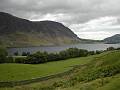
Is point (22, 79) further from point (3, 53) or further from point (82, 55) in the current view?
point (82, 55)

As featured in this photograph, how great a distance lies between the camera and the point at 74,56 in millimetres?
138625

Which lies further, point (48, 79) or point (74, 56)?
point (74, 56)

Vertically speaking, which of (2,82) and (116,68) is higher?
(116,68)

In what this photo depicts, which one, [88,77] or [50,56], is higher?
[50,56]

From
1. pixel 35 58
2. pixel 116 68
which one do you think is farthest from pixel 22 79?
pixel 35 58

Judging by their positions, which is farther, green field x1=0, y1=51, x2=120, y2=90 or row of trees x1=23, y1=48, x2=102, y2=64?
row of trees x1=23, y1=48, x2=102, y2=64

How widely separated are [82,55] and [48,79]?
73.6 metres

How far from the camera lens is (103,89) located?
1091 inches

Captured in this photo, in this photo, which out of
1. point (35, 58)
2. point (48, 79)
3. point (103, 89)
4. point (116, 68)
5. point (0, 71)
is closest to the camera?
point (103, 89)

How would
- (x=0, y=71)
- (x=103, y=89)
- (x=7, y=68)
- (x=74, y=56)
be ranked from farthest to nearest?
(x=74, y=56)
(x=7, y=68)
(x=0, y=71)
(x=103, y=89)

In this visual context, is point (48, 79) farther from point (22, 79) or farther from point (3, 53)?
A: point (3, 53)

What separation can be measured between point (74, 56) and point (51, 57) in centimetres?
1652

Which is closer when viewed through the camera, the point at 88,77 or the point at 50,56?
the point at 88,77

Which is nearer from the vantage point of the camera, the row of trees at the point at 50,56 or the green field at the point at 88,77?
the green field at the point at 88,77
